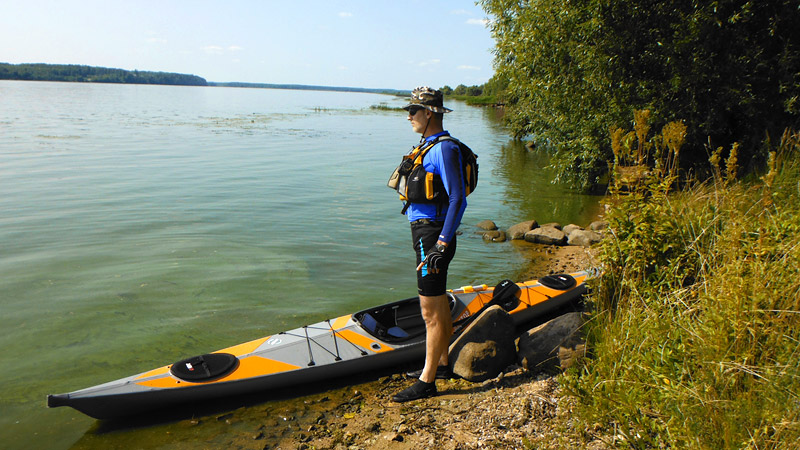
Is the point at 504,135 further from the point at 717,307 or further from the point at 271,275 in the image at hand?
the point at 717,307

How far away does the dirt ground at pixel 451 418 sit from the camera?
322cm

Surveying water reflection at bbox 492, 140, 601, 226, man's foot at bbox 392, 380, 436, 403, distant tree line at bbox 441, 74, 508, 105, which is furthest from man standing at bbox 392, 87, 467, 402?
distant tree line at bbox 441, 74, 508, 105

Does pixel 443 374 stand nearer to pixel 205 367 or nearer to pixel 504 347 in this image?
pixel 504 347

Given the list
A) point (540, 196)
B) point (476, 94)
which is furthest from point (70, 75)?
point (540, 196)

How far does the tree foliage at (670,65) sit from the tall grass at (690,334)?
627 centimetres

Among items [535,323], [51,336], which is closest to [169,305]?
[51,336]

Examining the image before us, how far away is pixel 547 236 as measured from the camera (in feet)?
31.8

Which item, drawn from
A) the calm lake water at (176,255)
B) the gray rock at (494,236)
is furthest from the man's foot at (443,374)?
the gray rock at (494,236)

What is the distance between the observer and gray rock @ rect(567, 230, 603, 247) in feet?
30.9

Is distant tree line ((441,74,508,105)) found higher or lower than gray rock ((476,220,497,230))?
higher

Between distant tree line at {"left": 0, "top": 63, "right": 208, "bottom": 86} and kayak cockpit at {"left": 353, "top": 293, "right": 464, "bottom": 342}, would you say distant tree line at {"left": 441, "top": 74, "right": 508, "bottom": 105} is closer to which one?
kayak cockpit at {"left": 353, "top": 293, "right": 464, "bottom": 342}

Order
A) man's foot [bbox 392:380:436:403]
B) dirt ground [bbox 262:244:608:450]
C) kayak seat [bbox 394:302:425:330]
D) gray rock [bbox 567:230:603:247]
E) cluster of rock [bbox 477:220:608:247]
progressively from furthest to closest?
cluster of rock [bbox 477:220:608:247] < gray rock [bbox 567:230:603:247] < kayak seat [bbox 394:302:425:330] < man's foot [bbox 392:380:436:403] < dirt ground [bbox 262:244:608:450]

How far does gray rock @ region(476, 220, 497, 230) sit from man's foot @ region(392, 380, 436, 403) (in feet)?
22.5

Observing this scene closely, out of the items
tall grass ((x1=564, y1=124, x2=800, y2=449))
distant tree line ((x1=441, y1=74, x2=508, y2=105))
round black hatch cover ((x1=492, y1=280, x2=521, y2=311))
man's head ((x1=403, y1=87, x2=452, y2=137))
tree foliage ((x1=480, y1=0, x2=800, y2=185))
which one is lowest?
round black hatch cover ((x1=492, y1=280, x2=521, y2=311))
